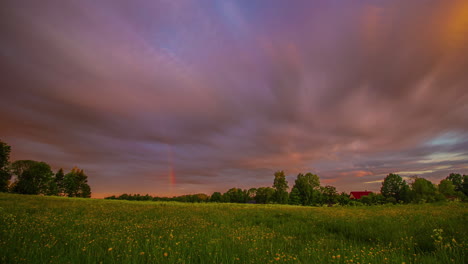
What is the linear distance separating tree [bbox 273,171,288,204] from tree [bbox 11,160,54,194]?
83.4m

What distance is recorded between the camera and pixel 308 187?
71062mm

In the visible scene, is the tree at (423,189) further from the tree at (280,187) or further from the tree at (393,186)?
the tree at (280,187)

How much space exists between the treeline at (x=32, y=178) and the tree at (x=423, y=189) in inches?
4588

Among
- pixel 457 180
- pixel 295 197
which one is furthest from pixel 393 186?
pixel 457 180

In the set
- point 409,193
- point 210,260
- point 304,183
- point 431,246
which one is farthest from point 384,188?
point 210,260

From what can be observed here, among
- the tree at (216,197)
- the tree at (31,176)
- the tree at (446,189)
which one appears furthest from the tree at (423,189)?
the tree at (31,176)

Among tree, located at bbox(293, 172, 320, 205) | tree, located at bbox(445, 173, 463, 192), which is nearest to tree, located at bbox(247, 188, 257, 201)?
tree, located at bbox(293, 172, 320, 205)

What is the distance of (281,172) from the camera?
76.6 m

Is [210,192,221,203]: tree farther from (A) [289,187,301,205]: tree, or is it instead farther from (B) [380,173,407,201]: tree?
(B) [380,173,407,201]: tree

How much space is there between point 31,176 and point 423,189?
125646 mm

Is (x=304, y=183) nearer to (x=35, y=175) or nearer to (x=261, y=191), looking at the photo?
(x=261, y=191)

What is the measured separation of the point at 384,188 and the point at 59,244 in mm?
108751

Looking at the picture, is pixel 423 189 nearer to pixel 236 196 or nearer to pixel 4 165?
pixel 236 196

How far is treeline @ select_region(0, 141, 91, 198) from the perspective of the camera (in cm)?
5284
